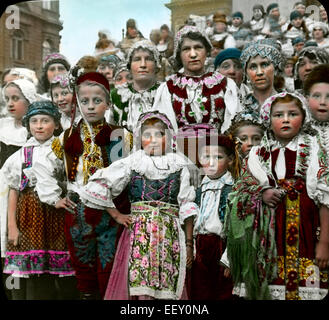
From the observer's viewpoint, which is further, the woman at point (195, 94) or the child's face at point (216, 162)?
the woman at point (195, 94)

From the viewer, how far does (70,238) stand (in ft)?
14.0

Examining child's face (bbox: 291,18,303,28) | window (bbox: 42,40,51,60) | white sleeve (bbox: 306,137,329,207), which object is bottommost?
white sleeve (bbox: 306,137,329,207)

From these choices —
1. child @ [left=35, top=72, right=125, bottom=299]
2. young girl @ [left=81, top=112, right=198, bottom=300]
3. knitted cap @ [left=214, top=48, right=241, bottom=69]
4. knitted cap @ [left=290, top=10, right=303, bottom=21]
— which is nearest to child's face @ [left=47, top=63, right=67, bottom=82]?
child @ [left=35, top=72, right=125, bottom=299]

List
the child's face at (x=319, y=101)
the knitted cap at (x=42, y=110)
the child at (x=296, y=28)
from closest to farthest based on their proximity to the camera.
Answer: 1. the child's face at (x=319, y=101)
2. the knitted cap at (x=42, y=110)
3. the child at (x=296, y=28)

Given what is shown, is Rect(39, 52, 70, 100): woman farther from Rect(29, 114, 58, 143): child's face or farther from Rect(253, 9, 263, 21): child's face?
Rect(253, 9, 263, 21): child's face

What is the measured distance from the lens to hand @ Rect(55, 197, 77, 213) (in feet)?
14.0

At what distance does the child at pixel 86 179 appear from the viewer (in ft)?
13.7

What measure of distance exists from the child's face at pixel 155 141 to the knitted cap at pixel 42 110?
78cm

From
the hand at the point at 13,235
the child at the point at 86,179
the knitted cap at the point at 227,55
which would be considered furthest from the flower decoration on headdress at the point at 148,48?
the hand at the point at 13,235

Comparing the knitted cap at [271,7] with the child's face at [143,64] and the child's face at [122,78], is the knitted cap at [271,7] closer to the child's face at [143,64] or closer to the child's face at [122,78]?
the child's face at [143,64]

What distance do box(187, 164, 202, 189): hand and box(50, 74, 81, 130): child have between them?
1009mm

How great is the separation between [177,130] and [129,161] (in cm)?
41
